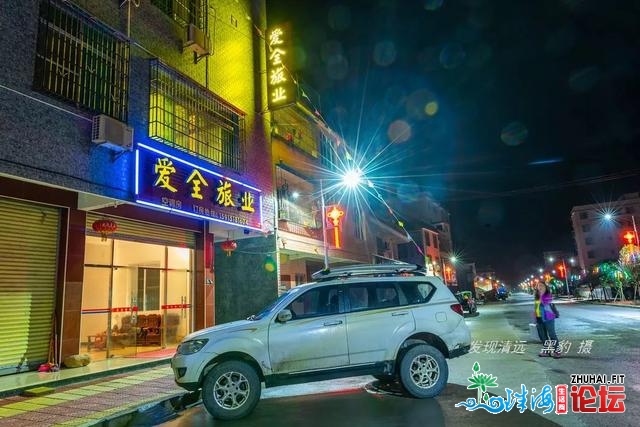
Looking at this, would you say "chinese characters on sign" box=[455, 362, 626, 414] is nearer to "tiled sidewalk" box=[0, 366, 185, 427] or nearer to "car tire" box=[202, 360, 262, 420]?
"car tire" box=[202, 360, 262, 420]

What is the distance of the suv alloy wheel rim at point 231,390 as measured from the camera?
629 cm

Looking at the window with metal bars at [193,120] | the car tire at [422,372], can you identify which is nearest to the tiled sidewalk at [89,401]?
the car tire at [422,372]

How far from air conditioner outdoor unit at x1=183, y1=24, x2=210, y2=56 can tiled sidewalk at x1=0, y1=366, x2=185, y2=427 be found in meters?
9.98

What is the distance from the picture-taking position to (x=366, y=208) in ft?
100

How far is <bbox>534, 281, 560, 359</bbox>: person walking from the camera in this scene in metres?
10.2

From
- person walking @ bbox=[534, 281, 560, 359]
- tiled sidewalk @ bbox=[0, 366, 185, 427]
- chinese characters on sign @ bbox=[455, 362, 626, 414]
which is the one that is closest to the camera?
chinese characters on sign @ bbox=[455, 362, 626, 414]

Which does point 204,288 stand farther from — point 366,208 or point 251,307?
point 366,208

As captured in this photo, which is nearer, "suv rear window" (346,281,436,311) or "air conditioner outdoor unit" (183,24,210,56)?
"suv rear window" (346,281,436,311)

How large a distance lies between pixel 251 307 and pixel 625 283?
3527 cm

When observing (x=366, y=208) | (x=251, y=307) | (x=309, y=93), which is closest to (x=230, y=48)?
(x=309, y=93)

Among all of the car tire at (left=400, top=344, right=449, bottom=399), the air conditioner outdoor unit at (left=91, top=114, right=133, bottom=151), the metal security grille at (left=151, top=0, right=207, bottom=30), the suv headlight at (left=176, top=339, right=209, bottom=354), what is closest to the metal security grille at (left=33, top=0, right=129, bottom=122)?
the air conditioner outdoor unit at (left=91, top=114, right=133, bottom=151)

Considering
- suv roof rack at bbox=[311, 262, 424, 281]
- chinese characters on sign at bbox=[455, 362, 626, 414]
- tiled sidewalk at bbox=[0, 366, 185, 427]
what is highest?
suv roof rack at bbox=[311, 262, 424, 281]

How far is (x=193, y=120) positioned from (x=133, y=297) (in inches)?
234

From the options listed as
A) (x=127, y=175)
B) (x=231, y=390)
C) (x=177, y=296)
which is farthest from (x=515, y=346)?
(x=127, y=175)
